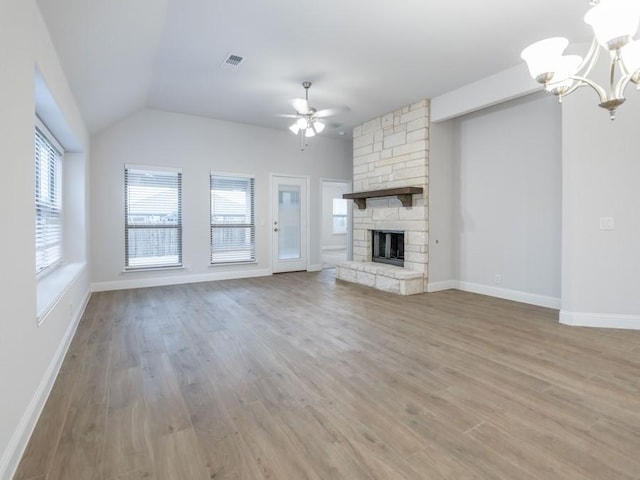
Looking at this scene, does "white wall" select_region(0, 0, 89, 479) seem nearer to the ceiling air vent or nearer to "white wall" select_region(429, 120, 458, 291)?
the ceiling air vent

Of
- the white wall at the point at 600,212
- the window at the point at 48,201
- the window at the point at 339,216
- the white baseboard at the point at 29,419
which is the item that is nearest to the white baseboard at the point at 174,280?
the window at the point at 48,201

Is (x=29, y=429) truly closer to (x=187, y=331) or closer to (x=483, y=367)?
(x=187, y=331)

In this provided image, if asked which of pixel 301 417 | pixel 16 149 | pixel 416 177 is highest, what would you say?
pixel 416 177

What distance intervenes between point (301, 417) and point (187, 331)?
2014mm

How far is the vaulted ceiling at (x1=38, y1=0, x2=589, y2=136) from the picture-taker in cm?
295

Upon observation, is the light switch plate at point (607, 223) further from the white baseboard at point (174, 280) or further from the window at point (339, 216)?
the window at point (339, 216)

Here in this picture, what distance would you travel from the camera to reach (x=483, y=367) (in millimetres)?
2609

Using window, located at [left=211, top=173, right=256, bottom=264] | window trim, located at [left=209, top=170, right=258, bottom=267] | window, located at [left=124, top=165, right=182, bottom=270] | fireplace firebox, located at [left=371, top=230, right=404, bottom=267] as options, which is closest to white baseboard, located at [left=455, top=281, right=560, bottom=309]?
fireplace firebox, located at [left=371, top=230, right=404, bottom=267]

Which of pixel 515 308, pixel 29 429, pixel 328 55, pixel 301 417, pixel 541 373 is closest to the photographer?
pixel 29 429

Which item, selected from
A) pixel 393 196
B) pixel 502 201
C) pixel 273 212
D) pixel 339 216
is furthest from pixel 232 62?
pixel 339 216

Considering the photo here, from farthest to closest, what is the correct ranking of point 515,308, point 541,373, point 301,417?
point 515,308
point 541,373
point 301,417

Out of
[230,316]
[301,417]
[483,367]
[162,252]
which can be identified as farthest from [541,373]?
[162,252]

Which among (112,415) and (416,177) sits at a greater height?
(416,177)

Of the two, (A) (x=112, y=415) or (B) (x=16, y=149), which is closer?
(B) (x=16, y=149)
